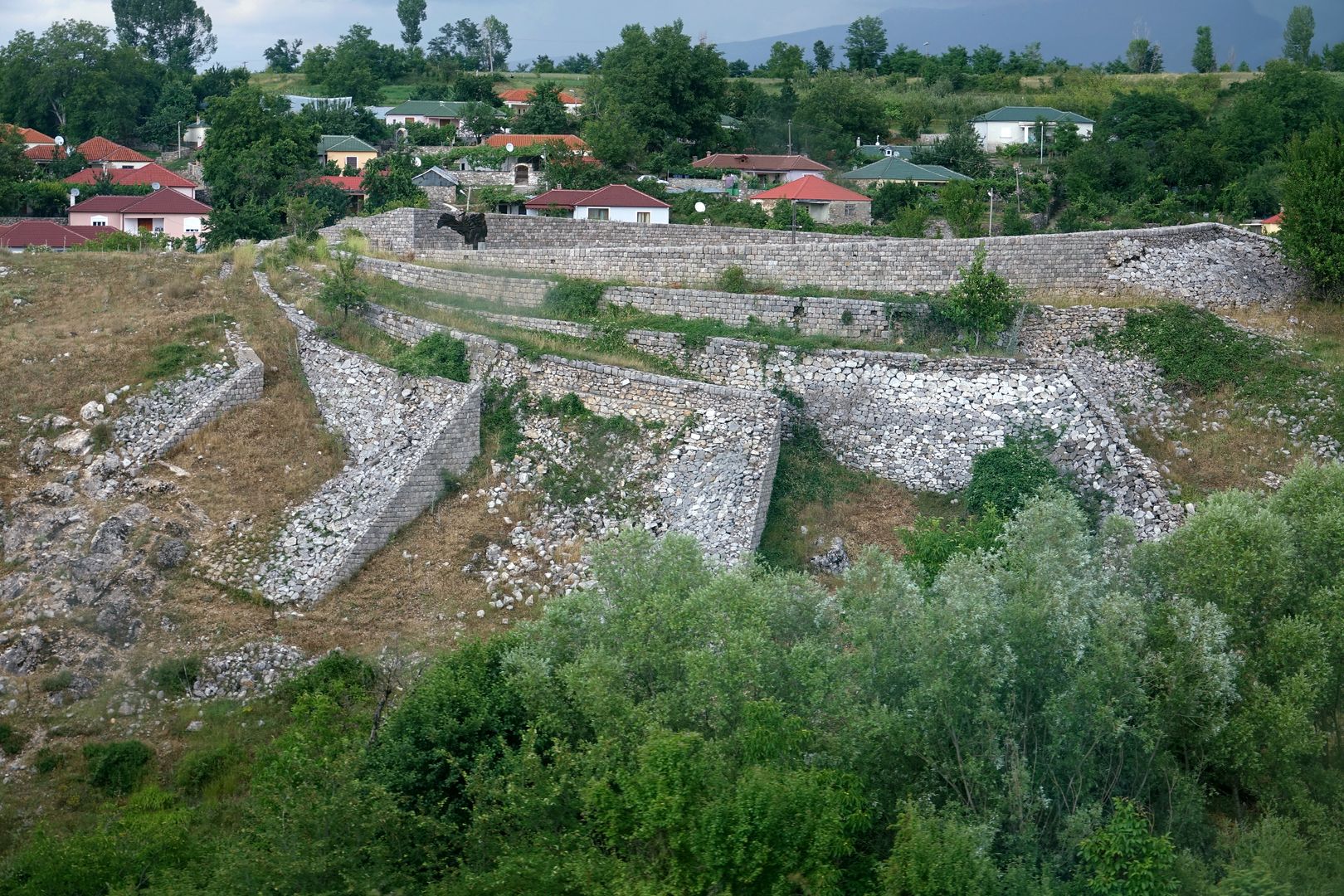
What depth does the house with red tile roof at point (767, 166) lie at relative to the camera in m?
43.5

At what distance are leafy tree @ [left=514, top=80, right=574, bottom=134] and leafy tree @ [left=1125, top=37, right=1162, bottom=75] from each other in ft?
106

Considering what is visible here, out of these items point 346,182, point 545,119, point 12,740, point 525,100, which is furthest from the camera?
point 525,100

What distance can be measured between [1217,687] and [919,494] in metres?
7.57

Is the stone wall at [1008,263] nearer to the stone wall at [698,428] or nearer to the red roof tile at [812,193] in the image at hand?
the stone wall at [698,428]

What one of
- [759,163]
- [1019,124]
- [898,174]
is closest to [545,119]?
[759,163]

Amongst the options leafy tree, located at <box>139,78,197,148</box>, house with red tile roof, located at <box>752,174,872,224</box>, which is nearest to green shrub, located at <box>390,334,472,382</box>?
house with red tile roof, located at <box>752,174,872,224</box>

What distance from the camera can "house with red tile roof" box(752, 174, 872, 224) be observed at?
119 feet

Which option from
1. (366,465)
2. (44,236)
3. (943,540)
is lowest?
(943,540)

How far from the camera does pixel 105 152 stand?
2217 inches

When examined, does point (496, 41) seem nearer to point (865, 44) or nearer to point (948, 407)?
point (865, 44)

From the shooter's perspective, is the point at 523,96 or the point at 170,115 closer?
the point at 170,115

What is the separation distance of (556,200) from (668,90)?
13.5m

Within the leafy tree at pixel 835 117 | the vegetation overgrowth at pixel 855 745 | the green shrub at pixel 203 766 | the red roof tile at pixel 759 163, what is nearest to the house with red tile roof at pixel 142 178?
the red roof tile at pixel 759 163

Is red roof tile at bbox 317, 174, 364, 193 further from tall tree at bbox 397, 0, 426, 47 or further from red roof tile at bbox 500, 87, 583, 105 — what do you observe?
tall tree at bbox 397, 0, 426, 47
